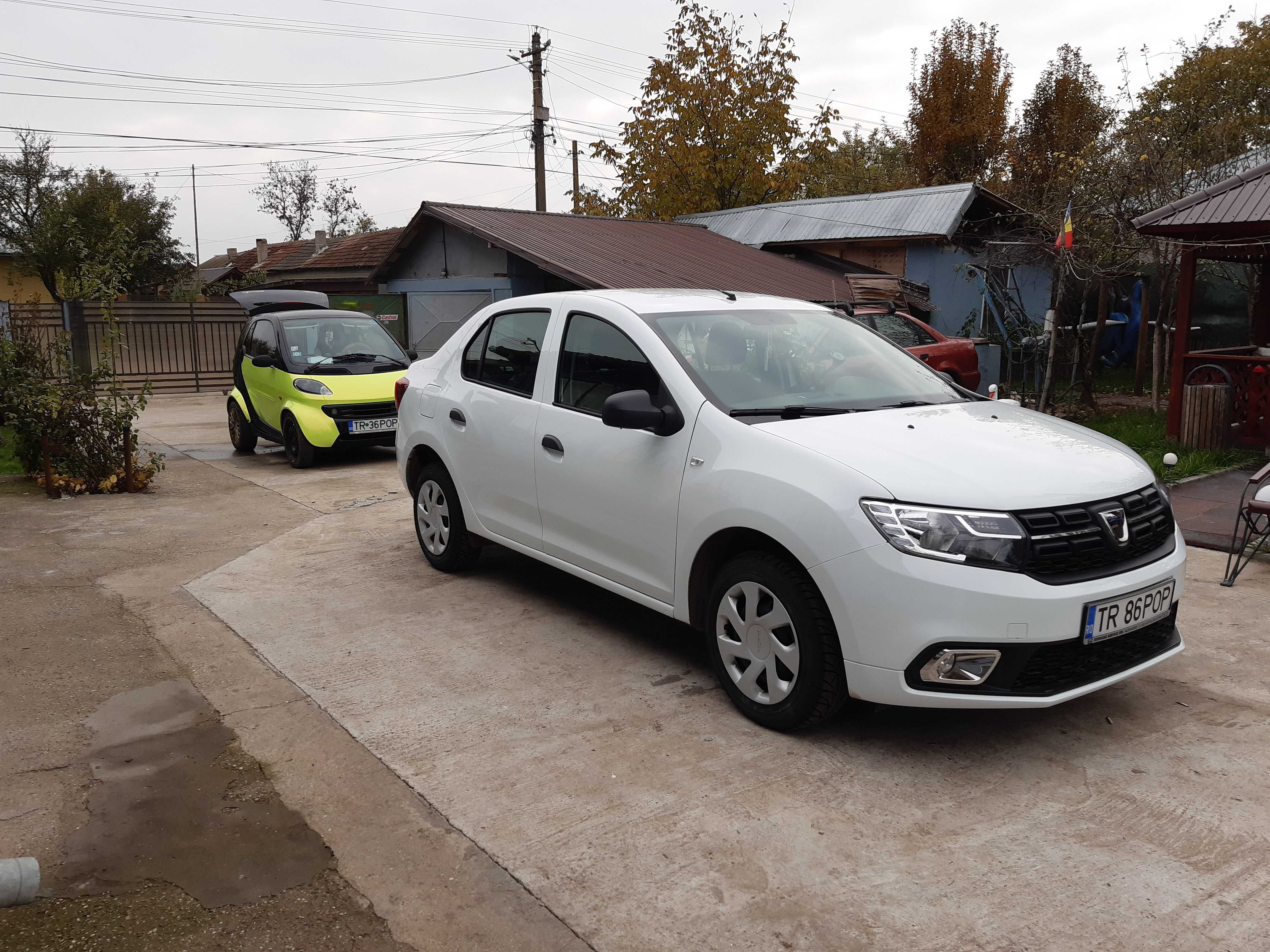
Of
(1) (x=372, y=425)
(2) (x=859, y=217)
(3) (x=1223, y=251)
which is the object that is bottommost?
(1) (x=372, y=425)

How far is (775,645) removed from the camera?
3785 millimetres

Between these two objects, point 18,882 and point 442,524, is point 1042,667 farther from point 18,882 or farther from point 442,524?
point 442,524

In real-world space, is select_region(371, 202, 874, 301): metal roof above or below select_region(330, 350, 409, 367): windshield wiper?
above

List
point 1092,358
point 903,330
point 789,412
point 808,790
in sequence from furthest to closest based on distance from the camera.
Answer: point 903,330, point 1092,358, point 789,412, point 808,790

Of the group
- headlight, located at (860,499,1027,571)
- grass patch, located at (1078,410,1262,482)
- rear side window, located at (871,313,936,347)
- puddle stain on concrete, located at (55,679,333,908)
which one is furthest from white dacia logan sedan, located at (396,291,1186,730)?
rear side window, located at (871,313,936,347)

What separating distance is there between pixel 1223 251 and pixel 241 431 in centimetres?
1140

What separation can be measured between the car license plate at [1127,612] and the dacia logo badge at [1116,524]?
0.19 meters

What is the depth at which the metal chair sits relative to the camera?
5.46 m

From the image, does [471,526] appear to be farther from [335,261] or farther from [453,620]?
[335,261]

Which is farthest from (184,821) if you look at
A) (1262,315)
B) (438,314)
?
(438,314)

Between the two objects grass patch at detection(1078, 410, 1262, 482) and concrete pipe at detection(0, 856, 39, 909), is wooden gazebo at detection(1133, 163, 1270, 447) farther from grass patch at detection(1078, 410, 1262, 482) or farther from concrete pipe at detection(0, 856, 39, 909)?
concrete pipe at detection(0, 856, 39, 909)

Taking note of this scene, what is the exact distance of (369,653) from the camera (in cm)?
489

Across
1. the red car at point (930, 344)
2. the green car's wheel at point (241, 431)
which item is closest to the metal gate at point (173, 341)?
the green car's wheel at point (241, 431)

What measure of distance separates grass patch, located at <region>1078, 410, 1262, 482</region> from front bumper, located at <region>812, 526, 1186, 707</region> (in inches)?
200
